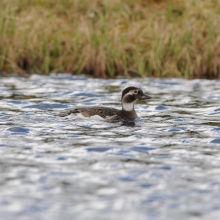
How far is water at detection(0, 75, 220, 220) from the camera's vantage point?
6.31 metres

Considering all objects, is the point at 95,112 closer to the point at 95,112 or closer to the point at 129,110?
the point at 95,112

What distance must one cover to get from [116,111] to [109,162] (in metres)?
3.36

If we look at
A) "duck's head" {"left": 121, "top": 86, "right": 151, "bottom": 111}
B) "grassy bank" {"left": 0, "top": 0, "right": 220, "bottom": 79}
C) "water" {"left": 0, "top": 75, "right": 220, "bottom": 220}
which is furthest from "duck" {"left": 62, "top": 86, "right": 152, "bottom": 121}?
"grassy bank" {"left": 0, "top": 0, "right": 220, "bottom": 79}

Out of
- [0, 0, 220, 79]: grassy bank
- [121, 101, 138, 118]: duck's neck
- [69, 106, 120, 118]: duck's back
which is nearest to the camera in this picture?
[69, 106, 120, 118]: duck's back

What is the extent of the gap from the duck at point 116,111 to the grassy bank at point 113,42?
438 cm

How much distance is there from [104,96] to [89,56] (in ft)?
8.16

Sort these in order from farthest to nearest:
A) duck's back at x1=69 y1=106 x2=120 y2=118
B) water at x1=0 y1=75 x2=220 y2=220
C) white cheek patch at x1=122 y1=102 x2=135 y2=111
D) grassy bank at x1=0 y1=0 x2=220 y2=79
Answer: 1. grassy bank at x1=0 y1=0 x2=220 y2=79
2. white cheek patch at x1=122 y1=102 x2=135 y2=111
3. duck's back at x1=69 y1=106 x2=120 y2=118
4. water at x1=0 y1=75 x2=220 y2=220

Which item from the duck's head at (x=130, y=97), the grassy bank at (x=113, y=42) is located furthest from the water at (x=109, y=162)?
the grassy bank at (x=113, y=42)

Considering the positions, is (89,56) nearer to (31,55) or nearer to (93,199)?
(31,55)

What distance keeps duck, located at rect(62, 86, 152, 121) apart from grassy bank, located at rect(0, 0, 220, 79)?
173 inches

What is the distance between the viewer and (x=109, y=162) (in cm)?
784

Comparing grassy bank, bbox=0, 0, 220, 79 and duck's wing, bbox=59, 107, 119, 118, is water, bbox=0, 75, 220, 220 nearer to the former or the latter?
duck's wing, bbox=59, 107, 119, 118

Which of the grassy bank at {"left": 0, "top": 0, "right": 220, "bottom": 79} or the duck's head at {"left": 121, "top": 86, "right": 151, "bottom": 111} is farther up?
the grassy bank at {"left": 0, "top": 0, "right": 220, "bottom": 79}

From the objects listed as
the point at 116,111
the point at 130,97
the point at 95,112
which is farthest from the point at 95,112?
the point at 130,97
